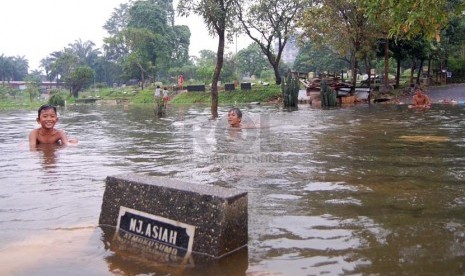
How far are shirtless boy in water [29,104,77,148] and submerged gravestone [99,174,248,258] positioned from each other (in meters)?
5.95

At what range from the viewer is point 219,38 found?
1725 centimetres

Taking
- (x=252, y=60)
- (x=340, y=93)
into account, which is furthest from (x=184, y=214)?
(x=252, y=60)

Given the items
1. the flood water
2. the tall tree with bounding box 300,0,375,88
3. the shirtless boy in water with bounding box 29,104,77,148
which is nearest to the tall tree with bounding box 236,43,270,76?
the tall tree with bounding box 300,0,375,88

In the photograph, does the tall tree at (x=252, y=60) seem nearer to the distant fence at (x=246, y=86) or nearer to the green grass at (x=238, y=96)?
Result: the green grass at (x=238, y=96)

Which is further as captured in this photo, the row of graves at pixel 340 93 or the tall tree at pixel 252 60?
the tall tree at pixel 252 60

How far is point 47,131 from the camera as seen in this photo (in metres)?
9.53

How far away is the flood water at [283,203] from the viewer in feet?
10.1

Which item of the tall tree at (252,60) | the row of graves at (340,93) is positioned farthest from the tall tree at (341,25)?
the tall tree at (252,60)

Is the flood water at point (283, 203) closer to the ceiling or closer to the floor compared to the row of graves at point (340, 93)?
closer to the floor

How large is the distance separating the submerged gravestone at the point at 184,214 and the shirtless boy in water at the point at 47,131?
5954mm

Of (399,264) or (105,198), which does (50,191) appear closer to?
(105,198)

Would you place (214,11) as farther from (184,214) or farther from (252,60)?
(252,60)

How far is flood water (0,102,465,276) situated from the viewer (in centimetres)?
308

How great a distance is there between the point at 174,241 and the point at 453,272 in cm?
181
